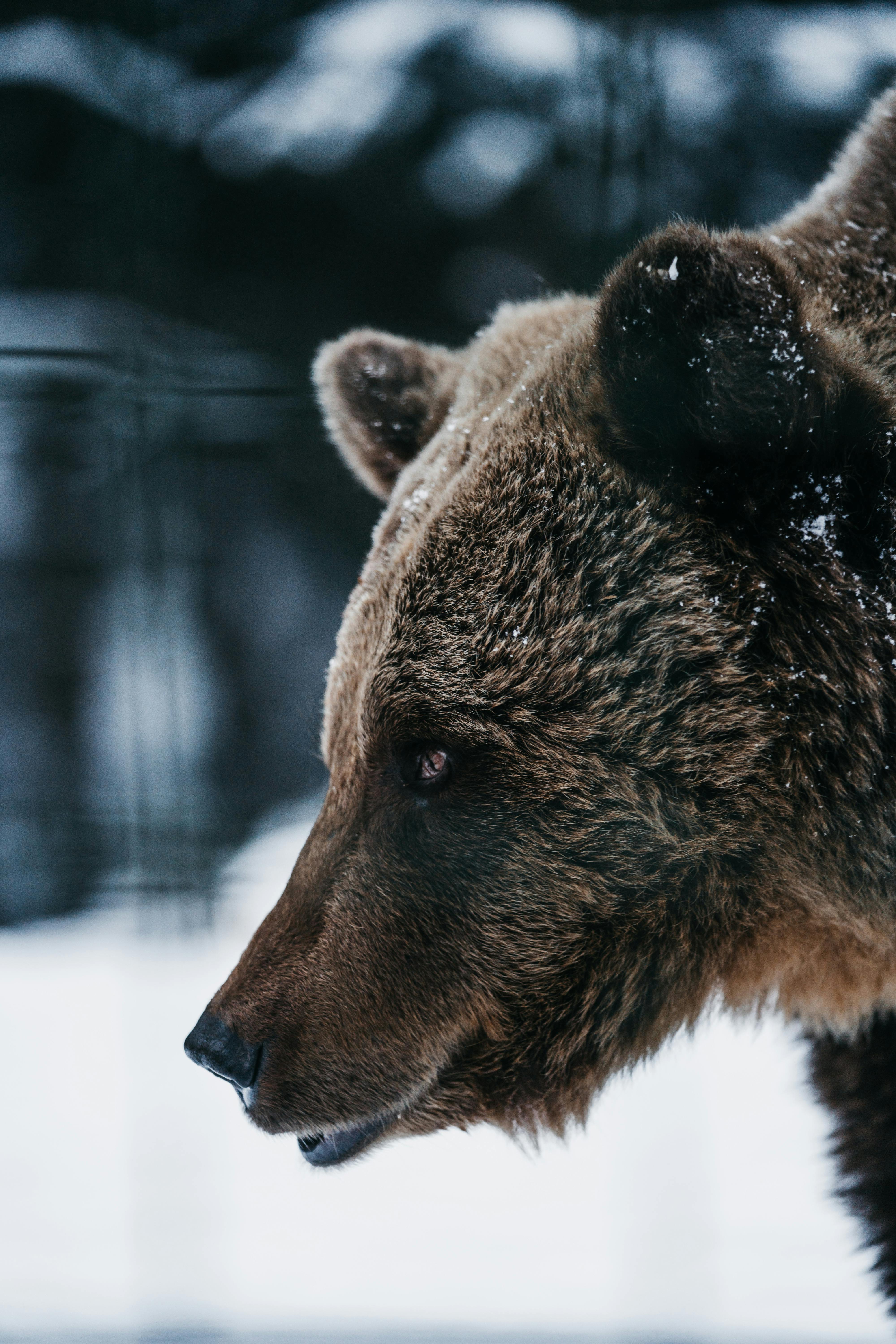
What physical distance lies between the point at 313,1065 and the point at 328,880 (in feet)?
0.80

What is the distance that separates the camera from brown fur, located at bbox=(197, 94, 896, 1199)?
1.12m

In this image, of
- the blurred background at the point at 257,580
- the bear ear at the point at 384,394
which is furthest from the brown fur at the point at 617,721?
the blurred background at the point at 257,580

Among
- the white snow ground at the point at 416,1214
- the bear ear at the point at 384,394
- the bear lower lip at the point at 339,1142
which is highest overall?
the bear ear at the point at 384,394

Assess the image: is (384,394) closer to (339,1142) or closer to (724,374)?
(724,374)

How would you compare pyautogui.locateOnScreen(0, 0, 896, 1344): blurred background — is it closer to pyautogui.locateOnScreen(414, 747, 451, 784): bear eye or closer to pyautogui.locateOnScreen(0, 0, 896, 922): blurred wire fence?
pyautogui.locateOnScreen(0, 0, 896, 922): blurred wire fence

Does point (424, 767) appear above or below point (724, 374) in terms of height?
below

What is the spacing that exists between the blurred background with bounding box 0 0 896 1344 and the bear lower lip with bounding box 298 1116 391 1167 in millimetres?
415

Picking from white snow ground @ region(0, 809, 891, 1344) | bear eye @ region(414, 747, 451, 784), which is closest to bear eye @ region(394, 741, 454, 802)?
bear eye @ region(414, 747, 451, 784)

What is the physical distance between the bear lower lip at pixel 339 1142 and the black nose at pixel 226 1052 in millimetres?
160

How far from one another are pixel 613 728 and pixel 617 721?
10 millimetres

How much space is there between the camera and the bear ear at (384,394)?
169 cm

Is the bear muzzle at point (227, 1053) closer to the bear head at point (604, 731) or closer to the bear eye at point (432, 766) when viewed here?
the bear head at point (604, 731)

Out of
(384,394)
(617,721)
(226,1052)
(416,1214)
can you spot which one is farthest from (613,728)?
(416,1214)

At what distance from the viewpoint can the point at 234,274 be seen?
321cm
